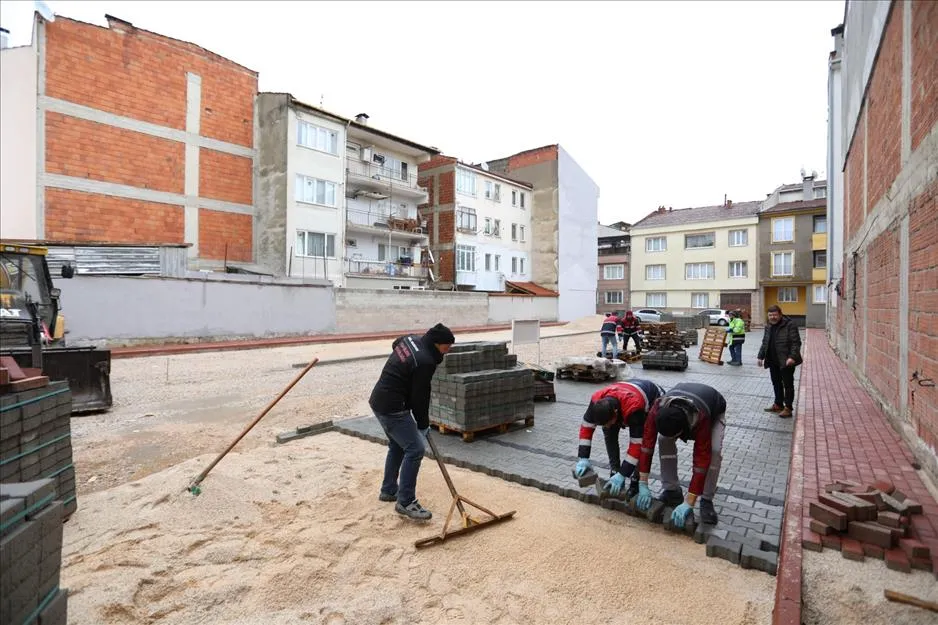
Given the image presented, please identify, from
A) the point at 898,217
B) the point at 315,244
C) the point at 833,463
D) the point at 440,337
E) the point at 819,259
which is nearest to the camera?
the point at 440,337

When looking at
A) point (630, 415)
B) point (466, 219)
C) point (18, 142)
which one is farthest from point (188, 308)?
point (466, 219)

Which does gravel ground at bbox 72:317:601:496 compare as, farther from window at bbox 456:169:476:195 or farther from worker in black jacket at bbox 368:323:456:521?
window at bbox 456:169:476:195

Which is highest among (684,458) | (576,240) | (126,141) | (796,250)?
(126,141)

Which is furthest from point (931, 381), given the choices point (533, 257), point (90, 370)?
point (533, 257)

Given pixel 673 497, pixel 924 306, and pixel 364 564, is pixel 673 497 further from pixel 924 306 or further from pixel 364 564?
pixel 924 306

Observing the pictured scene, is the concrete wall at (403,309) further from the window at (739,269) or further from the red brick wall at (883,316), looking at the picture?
the window at (739,269)

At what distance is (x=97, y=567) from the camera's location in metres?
3.63

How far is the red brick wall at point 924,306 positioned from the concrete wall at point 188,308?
69.3 feet

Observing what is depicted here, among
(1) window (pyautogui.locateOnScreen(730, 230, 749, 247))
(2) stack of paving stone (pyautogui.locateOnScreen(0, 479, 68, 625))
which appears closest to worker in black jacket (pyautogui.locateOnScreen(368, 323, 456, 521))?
(2) stack of paving stone (pyautogui.locateOnScreen(0, 479, 68, 625))

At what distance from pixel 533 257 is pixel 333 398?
113ft

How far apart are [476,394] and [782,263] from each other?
42.4 metres

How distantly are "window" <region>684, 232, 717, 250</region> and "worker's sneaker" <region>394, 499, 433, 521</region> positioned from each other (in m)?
45.8

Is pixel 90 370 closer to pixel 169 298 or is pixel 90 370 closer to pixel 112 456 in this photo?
pixel 112 456

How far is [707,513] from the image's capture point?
13.9ft
